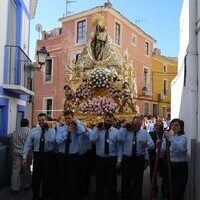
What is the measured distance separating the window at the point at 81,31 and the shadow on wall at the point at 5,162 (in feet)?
67.4

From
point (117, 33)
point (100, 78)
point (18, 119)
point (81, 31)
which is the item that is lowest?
point (18, 119)

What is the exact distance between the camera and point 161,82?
122 ft

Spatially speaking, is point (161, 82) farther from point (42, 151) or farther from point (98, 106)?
point (42, 151)

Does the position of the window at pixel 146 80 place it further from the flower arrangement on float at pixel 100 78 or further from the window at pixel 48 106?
the flower arrangement on float at pixel 100 78

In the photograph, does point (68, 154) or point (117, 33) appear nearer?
point (68, 154)

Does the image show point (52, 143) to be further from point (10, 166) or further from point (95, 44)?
point (95, 44)

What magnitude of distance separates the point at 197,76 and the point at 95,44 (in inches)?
253

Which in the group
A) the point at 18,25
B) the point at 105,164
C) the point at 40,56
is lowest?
the point at 105,164

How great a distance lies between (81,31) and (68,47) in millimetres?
1562

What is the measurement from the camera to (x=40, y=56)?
12.5 metres

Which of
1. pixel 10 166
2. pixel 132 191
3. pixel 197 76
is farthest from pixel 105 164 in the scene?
pixel 10 166

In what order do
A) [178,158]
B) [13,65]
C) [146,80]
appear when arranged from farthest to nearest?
1. [146,80]
2. [13,65]
3. [178,158]

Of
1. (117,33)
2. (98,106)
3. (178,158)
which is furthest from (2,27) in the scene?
(117,33)

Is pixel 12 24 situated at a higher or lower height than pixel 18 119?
higher
